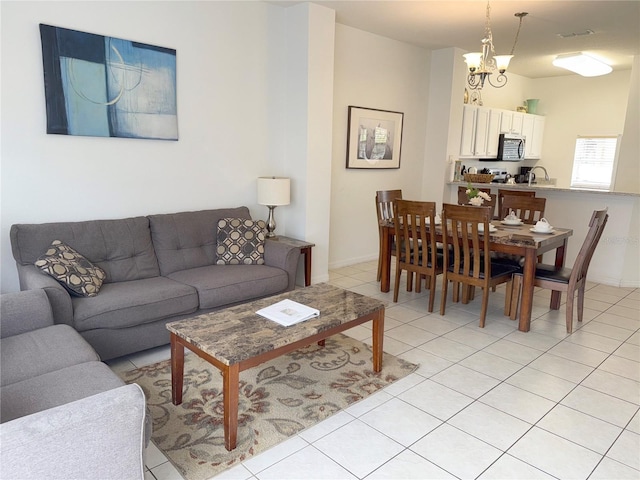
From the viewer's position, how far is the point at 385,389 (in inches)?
102

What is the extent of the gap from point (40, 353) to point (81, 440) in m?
0.99

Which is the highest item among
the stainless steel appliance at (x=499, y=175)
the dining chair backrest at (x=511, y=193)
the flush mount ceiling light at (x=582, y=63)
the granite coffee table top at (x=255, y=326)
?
the flush mount ceiling light at (x=582, y=63)

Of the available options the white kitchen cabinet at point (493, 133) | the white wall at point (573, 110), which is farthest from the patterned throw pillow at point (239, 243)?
the white wall at point (573, 110)

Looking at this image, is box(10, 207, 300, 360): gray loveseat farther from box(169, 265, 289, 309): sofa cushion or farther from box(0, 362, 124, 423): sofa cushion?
box(0, 362, 124, 423): sofa cushion

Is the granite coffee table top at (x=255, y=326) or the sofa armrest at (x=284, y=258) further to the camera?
the sofa armrest at (x=284, y=258)

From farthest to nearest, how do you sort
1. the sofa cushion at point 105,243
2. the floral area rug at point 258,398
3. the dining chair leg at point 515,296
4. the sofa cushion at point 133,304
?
the dining chair leg at point 515,296 < the sofa cushion at point 105,243 < the sofa cushion at point 133,304 < the floral area rug at point 258,398

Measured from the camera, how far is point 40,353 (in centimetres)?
205

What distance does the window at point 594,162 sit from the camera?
7074 mm

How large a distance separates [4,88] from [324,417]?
2874mm

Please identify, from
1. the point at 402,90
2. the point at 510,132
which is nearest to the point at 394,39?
the point at 402,90

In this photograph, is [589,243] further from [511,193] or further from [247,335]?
[247,335]

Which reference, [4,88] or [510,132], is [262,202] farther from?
[510,132]

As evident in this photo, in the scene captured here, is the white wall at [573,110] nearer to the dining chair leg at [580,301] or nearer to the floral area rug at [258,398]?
the dining chair leg at [580,301]

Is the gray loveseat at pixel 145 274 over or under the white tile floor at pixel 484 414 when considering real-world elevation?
over
